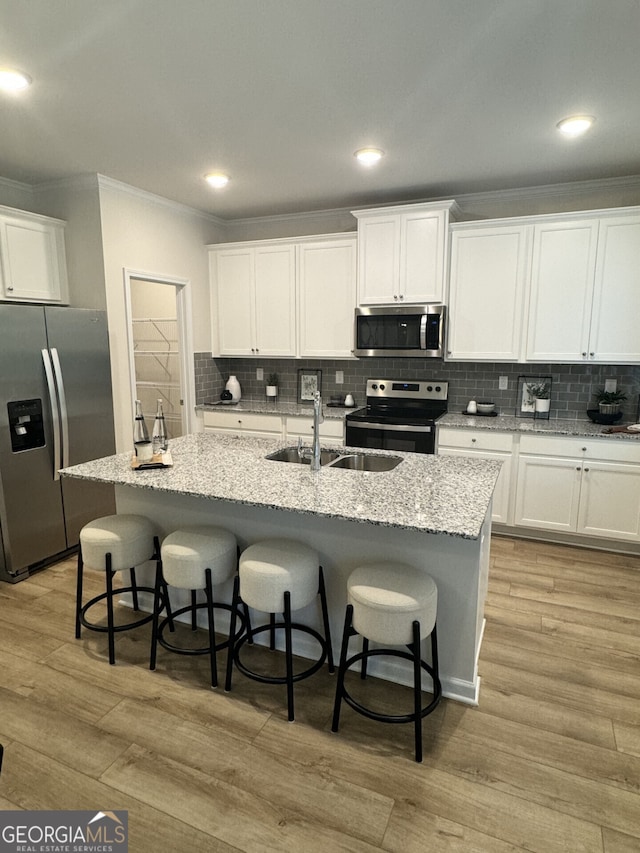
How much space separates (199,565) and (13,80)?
2.40 m

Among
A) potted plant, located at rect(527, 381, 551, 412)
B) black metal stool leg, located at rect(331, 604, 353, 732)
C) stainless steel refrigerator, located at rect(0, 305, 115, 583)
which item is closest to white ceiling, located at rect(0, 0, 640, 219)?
stainless steel refrigerator, located at rect(0, 305, 115, 583)

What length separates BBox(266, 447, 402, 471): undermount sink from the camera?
2723 mm

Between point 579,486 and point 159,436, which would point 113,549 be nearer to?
point 159,436

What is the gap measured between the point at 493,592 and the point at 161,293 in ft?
14.5

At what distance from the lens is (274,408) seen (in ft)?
15.5

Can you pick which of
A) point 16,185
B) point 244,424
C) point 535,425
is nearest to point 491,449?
point 535,425

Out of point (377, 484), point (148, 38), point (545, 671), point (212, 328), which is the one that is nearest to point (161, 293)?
point (212, 328)

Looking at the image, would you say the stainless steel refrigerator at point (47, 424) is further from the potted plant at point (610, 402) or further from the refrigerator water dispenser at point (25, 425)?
the potted plant at point (610, 402)

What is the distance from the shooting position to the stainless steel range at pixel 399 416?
3969mm

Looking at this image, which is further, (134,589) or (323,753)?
(134,589)

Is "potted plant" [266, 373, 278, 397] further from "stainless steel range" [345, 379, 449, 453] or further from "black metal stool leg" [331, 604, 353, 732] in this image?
"black metal stool leg" [331, 604, 353, 732]

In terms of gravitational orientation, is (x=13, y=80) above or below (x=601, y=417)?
above

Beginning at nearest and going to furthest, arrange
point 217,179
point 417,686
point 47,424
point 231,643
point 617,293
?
1. point 417,686
2. point 231,643
3. point 47,424
4. point 617,293
5. point 217,179

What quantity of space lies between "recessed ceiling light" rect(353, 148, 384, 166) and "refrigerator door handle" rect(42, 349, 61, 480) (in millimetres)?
2448
